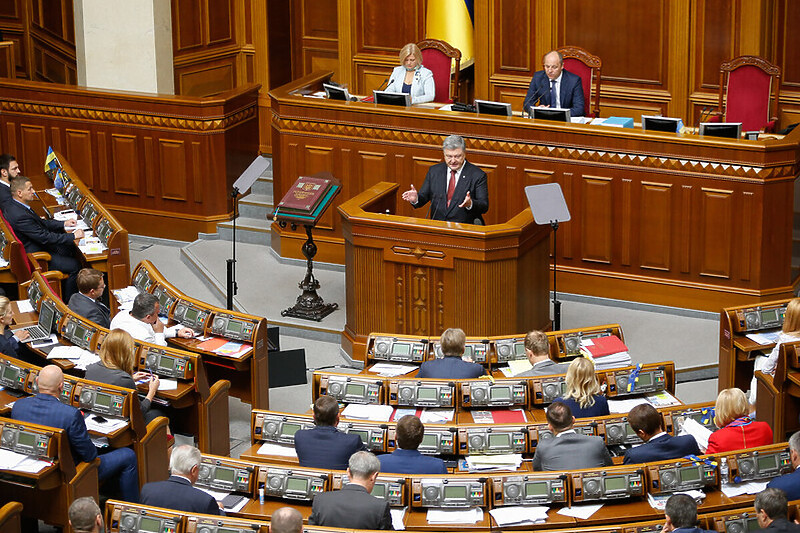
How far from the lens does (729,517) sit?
5824 millimetres

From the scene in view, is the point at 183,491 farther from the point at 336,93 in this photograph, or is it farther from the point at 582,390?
the point at 336,93

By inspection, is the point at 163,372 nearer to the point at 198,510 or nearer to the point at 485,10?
the point at 198,510

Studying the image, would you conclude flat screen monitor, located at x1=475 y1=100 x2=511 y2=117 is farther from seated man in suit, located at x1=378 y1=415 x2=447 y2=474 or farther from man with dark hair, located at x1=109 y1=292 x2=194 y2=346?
seated man in suit, located at x1=378 y1=415 x2=447 y2=474

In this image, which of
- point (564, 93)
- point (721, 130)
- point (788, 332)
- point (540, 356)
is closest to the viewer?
point (540, 356)

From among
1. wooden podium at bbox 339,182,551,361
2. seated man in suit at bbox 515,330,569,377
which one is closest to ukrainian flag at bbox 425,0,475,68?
wooden podium at bbox 339,182,551,361

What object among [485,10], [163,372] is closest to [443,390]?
[163,372]

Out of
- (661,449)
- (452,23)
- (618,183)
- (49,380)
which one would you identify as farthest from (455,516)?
(452,23)

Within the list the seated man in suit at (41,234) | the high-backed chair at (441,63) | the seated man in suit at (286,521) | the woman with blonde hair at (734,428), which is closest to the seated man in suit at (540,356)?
the woman with blonde hair at (734,428)

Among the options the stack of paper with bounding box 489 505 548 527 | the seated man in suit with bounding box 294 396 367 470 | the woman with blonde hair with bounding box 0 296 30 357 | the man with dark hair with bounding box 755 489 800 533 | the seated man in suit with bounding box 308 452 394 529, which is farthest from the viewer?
the woman with blonde hair with bounding box 0 296 30 357

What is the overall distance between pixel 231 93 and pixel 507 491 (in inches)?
280

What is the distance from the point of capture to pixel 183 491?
6191mm

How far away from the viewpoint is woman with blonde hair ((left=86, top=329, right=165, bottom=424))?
759 cm

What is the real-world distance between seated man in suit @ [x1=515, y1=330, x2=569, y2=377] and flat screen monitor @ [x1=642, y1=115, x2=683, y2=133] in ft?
10.8

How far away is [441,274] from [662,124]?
2463mm
